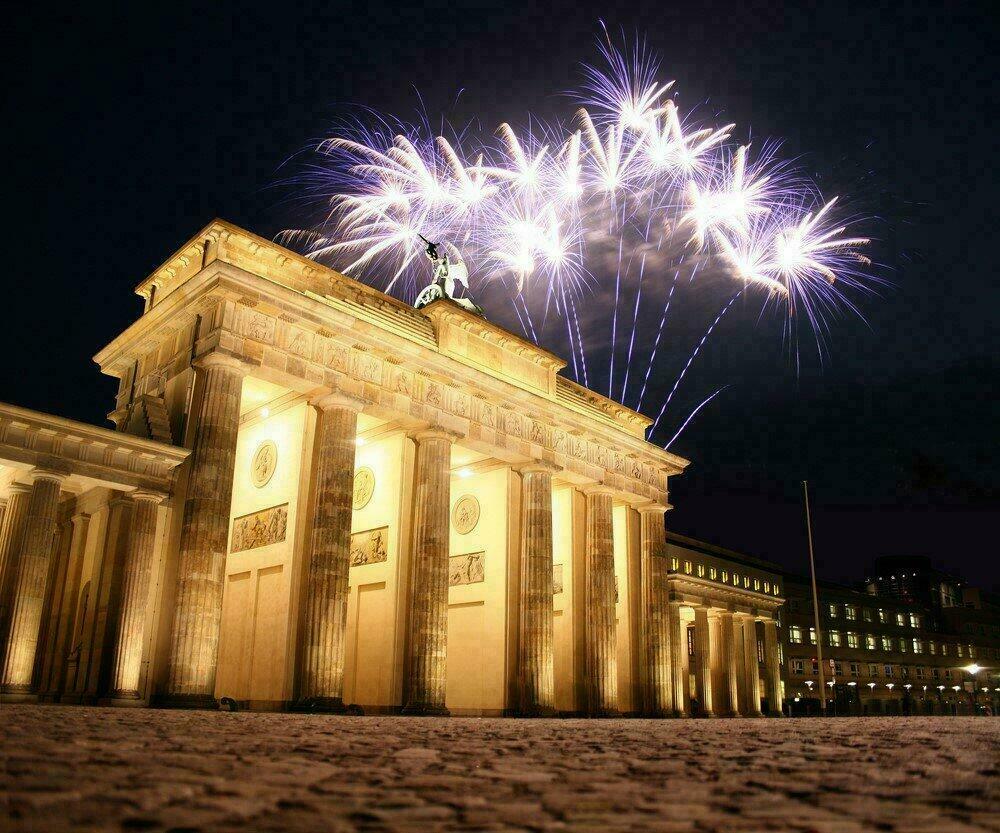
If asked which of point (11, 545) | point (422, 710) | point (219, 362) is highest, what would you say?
point (219, 362)

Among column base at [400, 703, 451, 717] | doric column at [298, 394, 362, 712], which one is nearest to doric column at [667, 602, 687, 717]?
column base at [400, 703, 451, 717]

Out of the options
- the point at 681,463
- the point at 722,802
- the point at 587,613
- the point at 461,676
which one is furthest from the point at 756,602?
the point at 722,802

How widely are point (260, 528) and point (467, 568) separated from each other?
983 centimetres

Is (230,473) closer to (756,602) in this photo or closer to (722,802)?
(722,802)

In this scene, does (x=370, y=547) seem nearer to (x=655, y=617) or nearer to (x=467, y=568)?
(x=467, y=568)

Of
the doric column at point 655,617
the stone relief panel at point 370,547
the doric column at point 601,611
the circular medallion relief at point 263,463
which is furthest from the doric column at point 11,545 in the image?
the doric column at point 655,617

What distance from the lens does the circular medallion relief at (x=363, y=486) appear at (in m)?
31.4

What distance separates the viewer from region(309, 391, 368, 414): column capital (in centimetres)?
2633

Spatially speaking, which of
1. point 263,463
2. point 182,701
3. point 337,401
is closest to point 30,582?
point 182,701

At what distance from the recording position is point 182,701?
68.3ft

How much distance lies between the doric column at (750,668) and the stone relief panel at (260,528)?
34999 millimetres

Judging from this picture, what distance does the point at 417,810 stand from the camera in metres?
3.78

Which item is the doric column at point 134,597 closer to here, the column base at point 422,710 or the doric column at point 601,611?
the column base at point 422,710

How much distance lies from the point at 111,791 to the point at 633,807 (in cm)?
251
